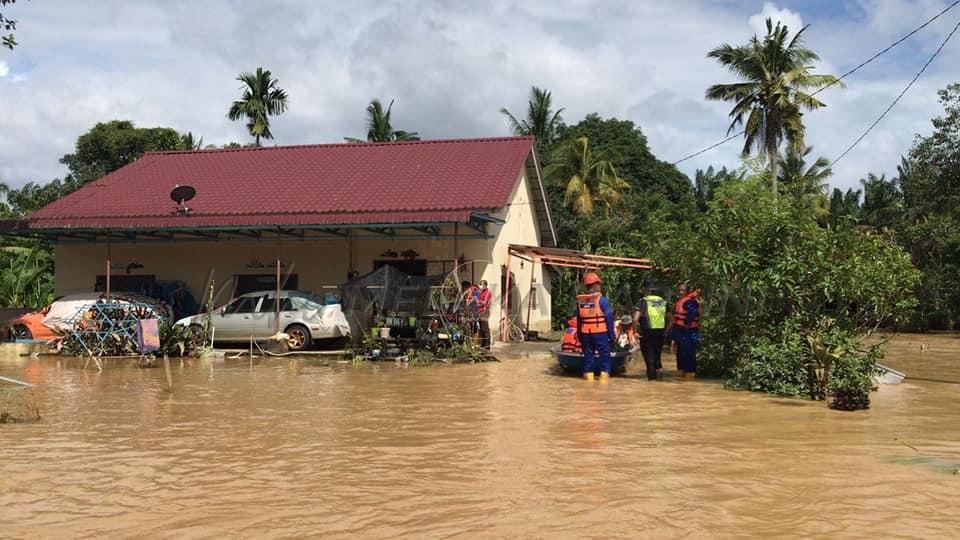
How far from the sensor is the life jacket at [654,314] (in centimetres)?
1280

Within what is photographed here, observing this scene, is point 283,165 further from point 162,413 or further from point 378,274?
point 162,413

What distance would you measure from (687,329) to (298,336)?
28.9 feet

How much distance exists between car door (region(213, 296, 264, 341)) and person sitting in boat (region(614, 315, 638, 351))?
8150 mm

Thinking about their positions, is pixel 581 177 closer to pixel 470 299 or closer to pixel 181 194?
pixel 181 194

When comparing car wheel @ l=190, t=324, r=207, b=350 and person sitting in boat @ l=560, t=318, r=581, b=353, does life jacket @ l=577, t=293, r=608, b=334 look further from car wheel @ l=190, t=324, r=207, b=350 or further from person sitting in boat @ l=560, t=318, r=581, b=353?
car wheel @ l=190, t=324, r=207, b=350

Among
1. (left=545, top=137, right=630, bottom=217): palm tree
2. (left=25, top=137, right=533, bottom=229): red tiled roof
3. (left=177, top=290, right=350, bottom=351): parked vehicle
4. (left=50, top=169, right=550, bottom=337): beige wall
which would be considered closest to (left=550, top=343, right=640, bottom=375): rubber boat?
(left=25, top=137, right=533, bottom=229): red tiled roof

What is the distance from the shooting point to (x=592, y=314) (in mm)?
12578

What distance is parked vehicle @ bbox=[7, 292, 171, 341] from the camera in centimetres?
1820

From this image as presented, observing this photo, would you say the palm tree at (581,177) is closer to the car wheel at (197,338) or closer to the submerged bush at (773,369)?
the car wheel at (197,338)

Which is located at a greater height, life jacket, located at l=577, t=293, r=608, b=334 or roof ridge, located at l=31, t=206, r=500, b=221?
roof ridge, located at l=31, t=206, r=500, b=221

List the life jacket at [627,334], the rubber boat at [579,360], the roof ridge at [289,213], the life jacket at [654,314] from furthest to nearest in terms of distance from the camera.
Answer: the roof ridge at [289,213] < the life jacket at [627,334] < the rubber boat at [579,360] < the life jacket at [654,314]

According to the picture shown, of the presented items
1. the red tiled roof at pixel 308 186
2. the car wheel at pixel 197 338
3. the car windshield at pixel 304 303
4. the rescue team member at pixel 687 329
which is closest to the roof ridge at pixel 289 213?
the red tiled roof at pixel 308 186

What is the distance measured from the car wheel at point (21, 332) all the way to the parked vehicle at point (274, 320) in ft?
13.7

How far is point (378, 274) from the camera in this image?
16938 mm
